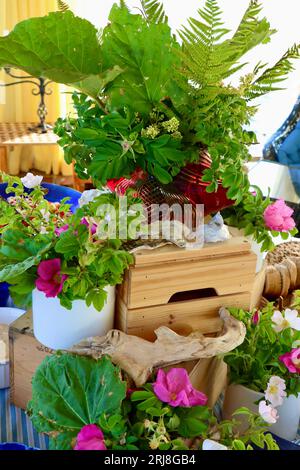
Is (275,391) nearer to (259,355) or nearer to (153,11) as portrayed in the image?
(259,355)

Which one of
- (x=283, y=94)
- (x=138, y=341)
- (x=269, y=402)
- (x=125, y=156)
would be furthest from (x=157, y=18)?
(x=283, y=94)

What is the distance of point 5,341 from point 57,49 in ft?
1.86

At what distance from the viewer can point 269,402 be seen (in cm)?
80

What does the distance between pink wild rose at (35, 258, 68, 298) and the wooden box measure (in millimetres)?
119

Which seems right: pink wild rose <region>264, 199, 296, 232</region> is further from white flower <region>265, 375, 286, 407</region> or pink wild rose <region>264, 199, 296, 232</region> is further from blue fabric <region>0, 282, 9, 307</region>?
blue fabric <region>0, 282, 9, 307</region>

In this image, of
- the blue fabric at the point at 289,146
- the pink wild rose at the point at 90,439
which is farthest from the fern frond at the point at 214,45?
the blue fabric at the point at 289,146

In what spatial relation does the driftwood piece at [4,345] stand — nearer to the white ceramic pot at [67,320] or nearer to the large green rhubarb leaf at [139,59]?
the white ceramic pot at [67,320]

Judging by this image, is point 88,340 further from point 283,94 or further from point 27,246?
point 283,94

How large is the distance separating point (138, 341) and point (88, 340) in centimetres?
8

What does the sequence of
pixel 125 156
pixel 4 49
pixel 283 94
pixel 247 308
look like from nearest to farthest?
pixel 4 49, pixel 125 156, pixel 247 308, pixel 283 94

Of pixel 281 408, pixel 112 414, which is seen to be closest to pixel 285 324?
pixel 281 408

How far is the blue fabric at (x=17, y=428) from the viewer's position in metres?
0.86

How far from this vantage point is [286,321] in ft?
2.98

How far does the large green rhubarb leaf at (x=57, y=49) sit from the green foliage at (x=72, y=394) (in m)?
0.39
